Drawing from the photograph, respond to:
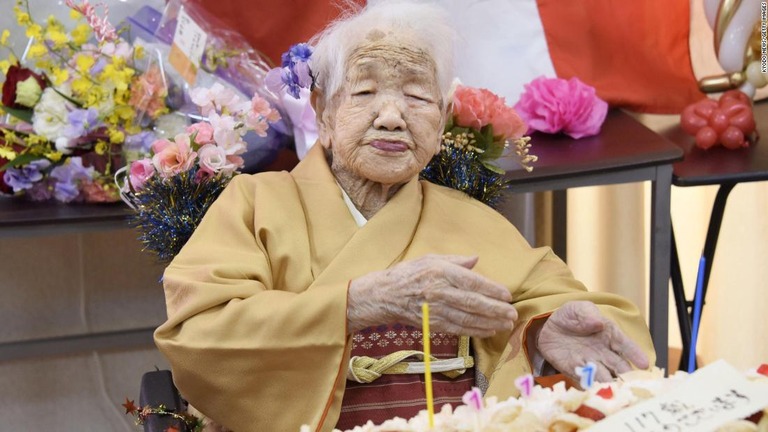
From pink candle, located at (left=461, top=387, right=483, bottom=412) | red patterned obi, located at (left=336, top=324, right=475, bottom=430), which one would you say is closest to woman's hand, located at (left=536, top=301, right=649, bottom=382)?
red patterned obi, located at (left=336, top=324, right=475, bottom=430)

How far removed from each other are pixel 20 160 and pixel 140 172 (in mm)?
354

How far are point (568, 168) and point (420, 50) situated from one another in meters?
0.67

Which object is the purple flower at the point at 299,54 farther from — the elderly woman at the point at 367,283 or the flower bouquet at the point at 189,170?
the flower bouquet at the point at 189,170

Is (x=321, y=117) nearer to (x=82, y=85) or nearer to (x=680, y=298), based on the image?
(x=82, y=85)

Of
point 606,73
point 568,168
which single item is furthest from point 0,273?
point 606,73

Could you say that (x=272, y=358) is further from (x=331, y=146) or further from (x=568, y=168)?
(x=568, y=168)

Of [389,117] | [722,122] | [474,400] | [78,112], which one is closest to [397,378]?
[389,117]

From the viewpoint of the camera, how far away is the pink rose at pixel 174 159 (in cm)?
204

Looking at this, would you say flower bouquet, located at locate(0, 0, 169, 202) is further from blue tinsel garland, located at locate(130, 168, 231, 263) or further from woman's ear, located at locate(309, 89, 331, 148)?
woman's ear, located at locate(309, 89, 331, 148)

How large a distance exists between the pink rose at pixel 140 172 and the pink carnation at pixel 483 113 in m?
0.58

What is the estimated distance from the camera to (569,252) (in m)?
3.66

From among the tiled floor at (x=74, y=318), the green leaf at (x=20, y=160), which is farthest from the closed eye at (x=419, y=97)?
the tiled floor at (x=74, y=318)

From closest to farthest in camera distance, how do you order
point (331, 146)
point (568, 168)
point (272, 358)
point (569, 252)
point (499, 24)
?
point (272, 358)
point (331, 146)
point (568, 168)
point (499, 24)
point (569, 252)

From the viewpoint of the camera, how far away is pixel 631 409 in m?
1.19
